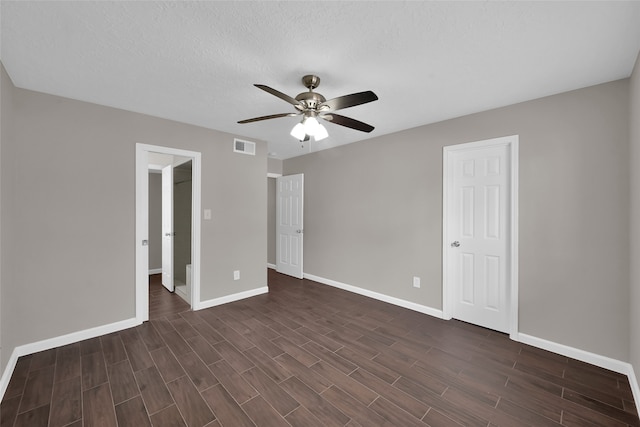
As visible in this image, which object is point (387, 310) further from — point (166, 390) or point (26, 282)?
point (26, 282)

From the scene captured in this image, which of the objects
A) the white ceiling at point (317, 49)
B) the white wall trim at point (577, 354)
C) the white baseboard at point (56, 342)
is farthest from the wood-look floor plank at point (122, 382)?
the white wall trim at point (577, 354)

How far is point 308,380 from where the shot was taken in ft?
6.76

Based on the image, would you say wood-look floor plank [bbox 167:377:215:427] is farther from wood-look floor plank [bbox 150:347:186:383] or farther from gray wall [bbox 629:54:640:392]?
gray wall [bbox 629:54:640:392]

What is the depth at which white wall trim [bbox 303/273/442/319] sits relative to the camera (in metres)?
3.36

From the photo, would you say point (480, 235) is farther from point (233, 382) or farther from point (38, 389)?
point (38, 389)

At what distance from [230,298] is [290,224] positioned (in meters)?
1.98

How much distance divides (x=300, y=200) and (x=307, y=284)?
161cm

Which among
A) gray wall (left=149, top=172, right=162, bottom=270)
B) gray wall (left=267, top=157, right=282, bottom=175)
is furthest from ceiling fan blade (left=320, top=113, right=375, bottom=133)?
gray wall (left=149, top=172, right=162, bottom=270)

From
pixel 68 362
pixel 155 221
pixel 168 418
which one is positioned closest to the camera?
pixel 168 418

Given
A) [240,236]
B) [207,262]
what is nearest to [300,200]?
[240,236]

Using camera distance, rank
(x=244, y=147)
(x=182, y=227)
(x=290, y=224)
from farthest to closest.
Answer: (x=290, y=224), (x=182, y=227), (x=244, y=147)

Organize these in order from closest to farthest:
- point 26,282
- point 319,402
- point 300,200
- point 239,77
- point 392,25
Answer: point 392,25
point 319,402
point 239,77
point 26,282
point 300,200

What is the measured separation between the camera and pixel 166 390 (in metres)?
1.94

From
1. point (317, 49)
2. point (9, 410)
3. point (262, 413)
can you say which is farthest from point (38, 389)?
point (317, 49)
